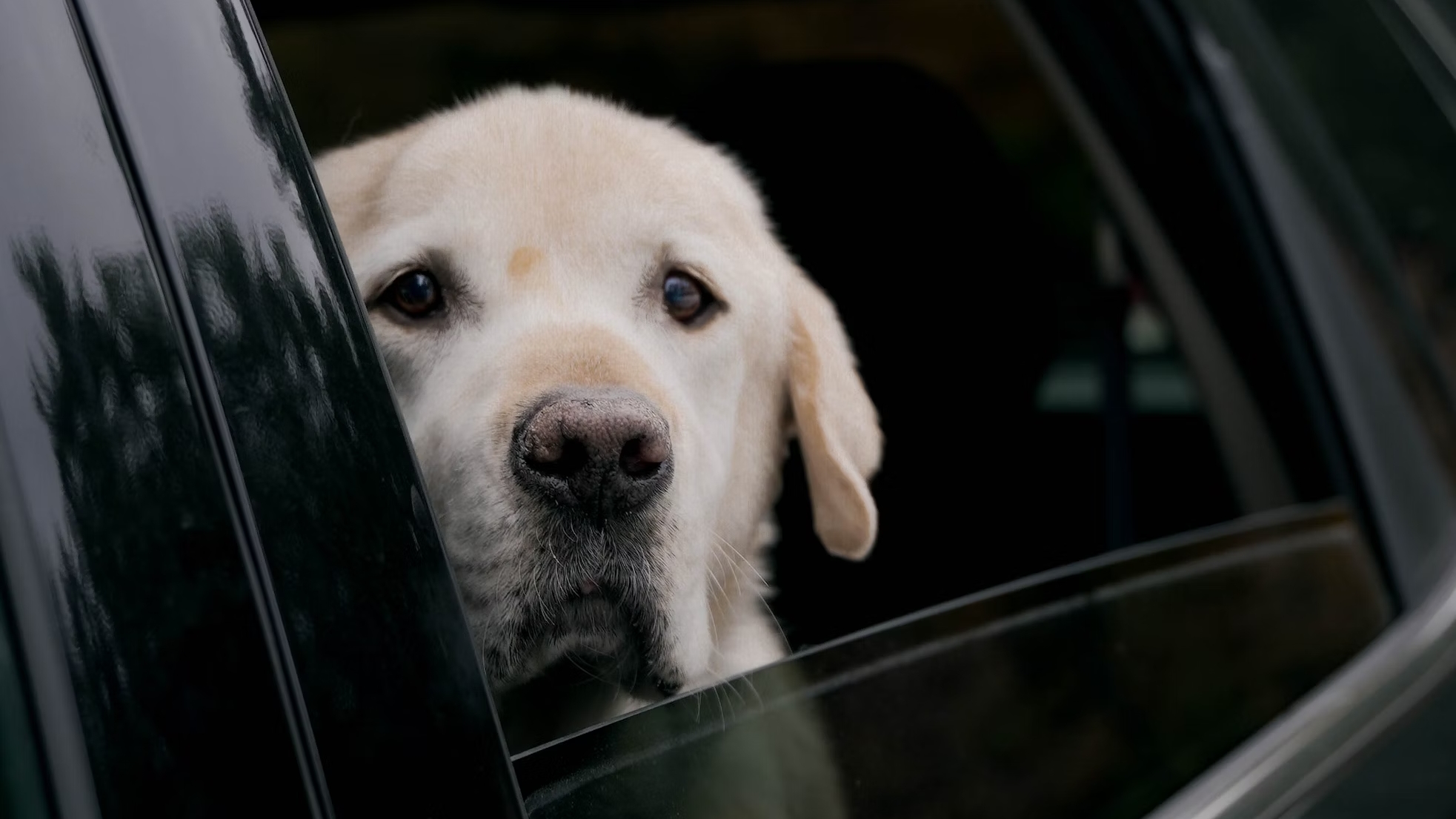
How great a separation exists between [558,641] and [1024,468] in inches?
45.6

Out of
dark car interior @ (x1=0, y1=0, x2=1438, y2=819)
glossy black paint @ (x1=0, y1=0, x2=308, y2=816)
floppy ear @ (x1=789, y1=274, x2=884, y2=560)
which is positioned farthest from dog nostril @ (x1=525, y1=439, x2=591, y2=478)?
floppy ear @ (x1=789, y1=274, x2=884, y2=560)

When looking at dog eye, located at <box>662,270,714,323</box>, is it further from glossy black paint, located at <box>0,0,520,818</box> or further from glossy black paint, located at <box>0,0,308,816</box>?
glossy black paint, located at <box>0,0,308,816</box>

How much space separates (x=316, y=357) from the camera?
0.98 meters

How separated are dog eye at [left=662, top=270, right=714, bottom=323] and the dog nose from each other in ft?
1.25

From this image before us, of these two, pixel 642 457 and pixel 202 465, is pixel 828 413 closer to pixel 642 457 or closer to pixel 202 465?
pixel 642 457

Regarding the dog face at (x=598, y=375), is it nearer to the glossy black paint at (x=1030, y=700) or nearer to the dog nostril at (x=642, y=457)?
the dog nostril at (x=642, y=457)

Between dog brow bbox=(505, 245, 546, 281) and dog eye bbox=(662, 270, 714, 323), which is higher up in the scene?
dog brow bbox=(505, 245, 546, 281)

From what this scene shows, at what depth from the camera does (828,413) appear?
1.88 metres

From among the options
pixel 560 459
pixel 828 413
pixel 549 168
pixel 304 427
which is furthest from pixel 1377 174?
pixel 304 427

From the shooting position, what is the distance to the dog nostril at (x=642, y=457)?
125 cm

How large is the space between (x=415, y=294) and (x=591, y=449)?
33cm

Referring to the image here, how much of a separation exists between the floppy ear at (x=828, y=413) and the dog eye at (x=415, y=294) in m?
0.57

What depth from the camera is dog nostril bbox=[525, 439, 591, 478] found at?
4.02 feet

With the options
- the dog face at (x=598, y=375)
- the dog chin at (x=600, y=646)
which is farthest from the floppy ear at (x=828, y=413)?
the dog chin at (x=600, y=646)
